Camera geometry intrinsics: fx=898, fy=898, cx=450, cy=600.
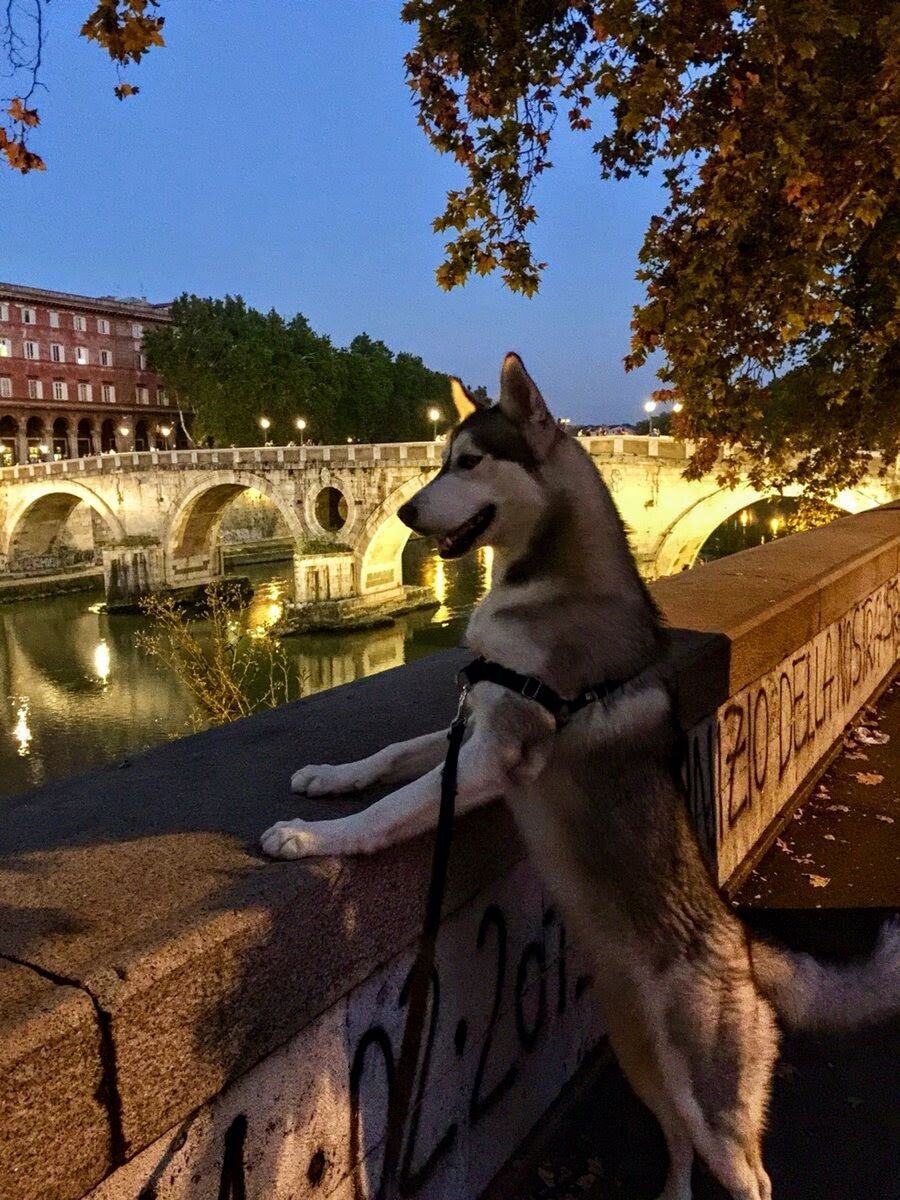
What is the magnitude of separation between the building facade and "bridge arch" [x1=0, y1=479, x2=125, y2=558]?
9.00 metres

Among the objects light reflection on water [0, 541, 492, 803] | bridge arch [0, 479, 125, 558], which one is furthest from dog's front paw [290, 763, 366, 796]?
bridge arch [0, 479, 125, 558]

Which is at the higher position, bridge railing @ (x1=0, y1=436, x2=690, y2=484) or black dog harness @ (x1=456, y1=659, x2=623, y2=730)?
bridge railing @ (x1=0, y1=436, x2=690, y2=484)

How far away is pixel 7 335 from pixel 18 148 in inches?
2335

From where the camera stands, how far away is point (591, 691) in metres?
1.73

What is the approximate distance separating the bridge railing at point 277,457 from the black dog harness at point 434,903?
26.0 m

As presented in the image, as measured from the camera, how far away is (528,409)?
1.93 m

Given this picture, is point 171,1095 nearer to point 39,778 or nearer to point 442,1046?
point 442,1046

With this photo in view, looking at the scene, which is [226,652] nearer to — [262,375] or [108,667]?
[108,667]

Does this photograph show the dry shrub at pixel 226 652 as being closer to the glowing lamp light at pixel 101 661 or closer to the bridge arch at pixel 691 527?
the glowing lamp light at pixel 101 661

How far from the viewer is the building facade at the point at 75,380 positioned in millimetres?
55625

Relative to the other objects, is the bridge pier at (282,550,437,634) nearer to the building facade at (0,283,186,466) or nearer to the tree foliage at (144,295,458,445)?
the tree foliage at (144,295,458,445)

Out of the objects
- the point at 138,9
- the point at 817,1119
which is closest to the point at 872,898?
the point at 817,1119

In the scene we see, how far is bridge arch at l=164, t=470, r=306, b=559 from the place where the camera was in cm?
3653

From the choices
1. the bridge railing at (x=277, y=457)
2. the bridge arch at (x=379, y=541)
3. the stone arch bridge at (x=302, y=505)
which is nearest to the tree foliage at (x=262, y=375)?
the stone arch bridge at (x=302, y=505)
